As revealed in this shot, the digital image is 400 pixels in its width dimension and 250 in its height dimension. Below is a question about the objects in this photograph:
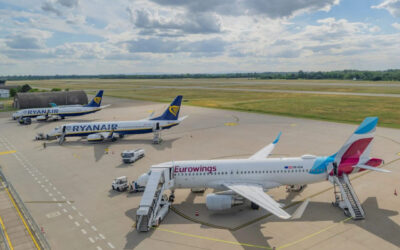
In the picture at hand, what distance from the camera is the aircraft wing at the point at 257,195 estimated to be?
80.9 feet

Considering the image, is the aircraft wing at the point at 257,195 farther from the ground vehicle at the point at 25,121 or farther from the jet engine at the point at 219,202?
the ground vehicle at the point at 25,121

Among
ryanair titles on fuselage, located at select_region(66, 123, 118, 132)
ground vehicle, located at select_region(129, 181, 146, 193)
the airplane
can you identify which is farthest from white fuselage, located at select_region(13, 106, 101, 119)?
ground vehicle, located at select_region(129, 181, 146, 193)

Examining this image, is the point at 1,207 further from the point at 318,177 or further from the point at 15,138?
the point at 15,138

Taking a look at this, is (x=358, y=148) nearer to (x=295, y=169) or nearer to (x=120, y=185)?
(x=295, y=169)

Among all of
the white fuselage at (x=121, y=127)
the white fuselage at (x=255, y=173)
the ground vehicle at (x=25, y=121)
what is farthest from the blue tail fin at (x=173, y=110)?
the ground vehicle at (x=25, y=121)

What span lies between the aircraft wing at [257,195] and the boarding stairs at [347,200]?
880 cm

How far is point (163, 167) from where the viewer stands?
3266 centimetres

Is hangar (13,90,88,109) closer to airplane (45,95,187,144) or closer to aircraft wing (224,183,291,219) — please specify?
airplane (45,95,187,144)

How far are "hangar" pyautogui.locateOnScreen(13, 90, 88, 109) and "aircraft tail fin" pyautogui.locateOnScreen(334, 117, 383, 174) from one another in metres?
125

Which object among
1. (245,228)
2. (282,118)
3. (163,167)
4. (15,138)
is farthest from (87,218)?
(282,118)

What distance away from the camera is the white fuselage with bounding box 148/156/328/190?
3191 centimetres

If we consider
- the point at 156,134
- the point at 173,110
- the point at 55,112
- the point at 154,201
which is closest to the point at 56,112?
the point at 55,112

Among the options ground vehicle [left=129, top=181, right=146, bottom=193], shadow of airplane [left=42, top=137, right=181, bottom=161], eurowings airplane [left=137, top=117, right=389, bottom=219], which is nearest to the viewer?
eurowings airplane [left=137, top=117, right=389, bottom=219]

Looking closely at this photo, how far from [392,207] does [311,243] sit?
42.1ft
